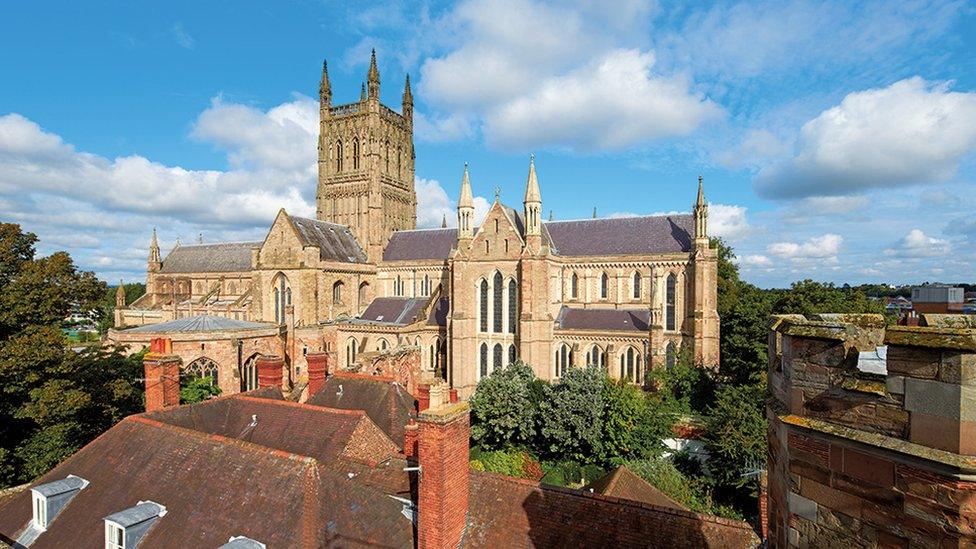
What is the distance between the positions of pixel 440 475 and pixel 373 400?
9.78 metres

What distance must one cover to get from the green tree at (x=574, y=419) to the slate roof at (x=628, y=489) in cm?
689

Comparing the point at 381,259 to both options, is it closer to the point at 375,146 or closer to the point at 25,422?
the point at 375,146

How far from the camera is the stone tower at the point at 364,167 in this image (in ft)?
166

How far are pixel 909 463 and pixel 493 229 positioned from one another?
108 feet

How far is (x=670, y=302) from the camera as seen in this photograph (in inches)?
1451

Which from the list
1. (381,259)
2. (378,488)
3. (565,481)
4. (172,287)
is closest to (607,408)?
(565,481)

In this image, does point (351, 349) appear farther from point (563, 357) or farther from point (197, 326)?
point (563, 357)

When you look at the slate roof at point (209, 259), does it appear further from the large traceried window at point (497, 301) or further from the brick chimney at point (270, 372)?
the brick chimney at point (270, 372)

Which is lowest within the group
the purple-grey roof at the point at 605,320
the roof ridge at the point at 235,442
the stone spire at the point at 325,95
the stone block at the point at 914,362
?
the roof ridge at the point at 235,442

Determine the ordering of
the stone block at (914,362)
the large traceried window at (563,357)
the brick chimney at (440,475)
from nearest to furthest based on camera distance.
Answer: the stone block at (914,362) < the brick chimney at (440,475) < the large traceried window at (563,357)

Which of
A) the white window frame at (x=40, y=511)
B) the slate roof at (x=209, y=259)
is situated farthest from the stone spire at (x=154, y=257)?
the white window frame at (x=40, y=511)

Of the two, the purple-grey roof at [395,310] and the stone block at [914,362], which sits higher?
the stone block at [914,362]

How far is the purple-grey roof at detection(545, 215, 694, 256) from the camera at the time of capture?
37.6 metres

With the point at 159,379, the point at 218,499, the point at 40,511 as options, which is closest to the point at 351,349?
the point at 159,379
